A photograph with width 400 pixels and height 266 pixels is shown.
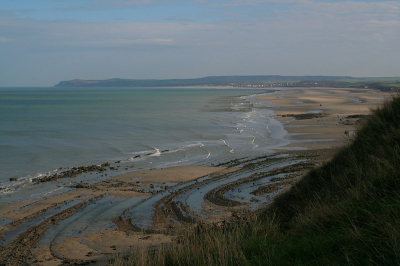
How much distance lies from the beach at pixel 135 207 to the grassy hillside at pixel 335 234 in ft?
5.58

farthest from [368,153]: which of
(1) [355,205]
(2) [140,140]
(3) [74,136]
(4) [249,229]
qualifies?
(3) [74,136]

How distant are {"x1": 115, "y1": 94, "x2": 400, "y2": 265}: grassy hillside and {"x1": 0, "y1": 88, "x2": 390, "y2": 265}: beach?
5.58 ft

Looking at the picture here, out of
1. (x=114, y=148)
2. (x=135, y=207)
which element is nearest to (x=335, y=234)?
(x=135, y=207)

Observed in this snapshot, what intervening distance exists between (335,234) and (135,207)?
309 inches

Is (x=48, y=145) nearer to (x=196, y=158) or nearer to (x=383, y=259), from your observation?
(x=196, y=158)

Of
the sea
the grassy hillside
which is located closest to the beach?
the sea

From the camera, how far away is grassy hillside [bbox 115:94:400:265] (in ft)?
14.1

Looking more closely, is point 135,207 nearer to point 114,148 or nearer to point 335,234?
point 335,234

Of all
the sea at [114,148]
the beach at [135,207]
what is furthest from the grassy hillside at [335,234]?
the sea at [114,148]

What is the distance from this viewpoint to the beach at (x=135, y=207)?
8.23 meters

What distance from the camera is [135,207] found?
37.3 feet

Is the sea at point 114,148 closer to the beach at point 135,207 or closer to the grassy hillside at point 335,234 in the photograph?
the beach at point 135,207

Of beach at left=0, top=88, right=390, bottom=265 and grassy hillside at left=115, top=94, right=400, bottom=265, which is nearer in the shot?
grassy hillside at left=115, top=94, right=400, bottom=265

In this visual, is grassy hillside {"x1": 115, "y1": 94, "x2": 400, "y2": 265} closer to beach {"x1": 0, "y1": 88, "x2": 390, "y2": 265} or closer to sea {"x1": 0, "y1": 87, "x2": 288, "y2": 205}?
beach {"x1": 0, "y1": 88, "x2": 390, "y2": 265}
